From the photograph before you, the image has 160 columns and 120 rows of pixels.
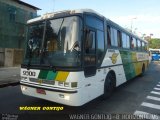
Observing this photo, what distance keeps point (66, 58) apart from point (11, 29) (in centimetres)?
1741

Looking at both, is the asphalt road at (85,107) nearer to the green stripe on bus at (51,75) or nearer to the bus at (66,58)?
the bus at (66,58)

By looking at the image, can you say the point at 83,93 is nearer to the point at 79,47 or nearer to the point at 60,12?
the point at 79,47

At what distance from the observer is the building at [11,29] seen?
20472 millimetres

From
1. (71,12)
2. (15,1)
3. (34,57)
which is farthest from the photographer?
(15,1)

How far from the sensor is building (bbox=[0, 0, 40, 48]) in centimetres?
2048

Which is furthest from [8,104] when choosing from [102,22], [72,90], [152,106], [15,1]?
[15,1]

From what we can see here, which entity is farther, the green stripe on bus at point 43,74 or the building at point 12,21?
the building at point 12,21

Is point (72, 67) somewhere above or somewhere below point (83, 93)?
above

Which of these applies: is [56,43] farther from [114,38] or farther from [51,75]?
[114,38]

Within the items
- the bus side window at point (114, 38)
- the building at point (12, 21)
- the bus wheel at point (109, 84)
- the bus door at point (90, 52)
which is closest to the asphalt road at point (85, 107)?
the bus wheel at point (109, 84)

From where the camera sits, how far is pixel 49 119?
5.80 meters

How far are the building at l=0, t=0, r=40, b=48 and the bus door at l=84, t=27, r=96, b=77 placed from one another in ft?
51.7

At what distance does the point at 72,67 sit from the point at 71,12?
1638 millimetres

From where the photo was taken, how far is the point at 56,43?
237 inches
